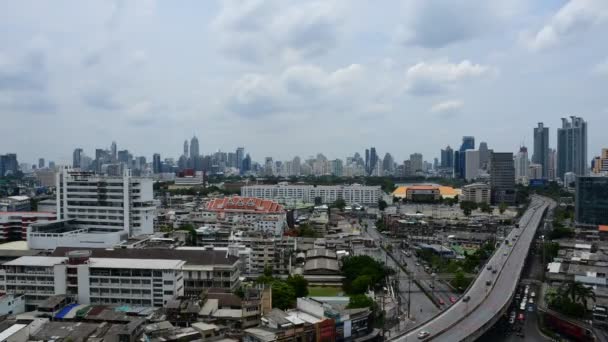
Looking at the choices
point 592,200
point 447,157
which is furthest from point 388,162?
point 592,200

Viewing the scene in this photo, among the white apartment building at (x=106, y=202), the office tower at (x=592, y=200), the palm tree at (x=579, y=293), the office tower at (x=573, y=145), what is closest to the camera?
the palm tree at (x=579, y=293)

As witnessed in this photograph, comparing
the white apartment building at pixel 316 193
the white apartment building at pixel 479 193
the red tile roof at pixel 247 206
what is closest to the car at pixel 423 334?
the red tile roof at pixel 247 206

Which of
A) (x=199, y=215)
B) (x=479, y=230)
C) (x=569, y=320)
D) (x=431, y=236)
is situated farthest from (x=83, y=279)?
Result: (x=479, y=230)

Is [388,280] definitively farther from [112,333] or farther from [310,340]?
[112,333]

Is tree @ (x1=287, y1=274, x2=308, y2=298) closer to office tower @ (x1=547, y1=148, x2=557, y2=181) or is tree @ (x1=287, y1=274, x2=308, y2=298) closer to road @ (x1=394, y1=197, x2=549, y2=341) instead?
road @ (x1=394, y1=197, x2=549, y2=341)

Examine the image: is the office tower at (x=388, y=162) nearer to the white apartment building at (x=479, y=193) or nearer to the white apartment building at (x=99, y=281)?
the white apartment building at (x=479, y=193)
